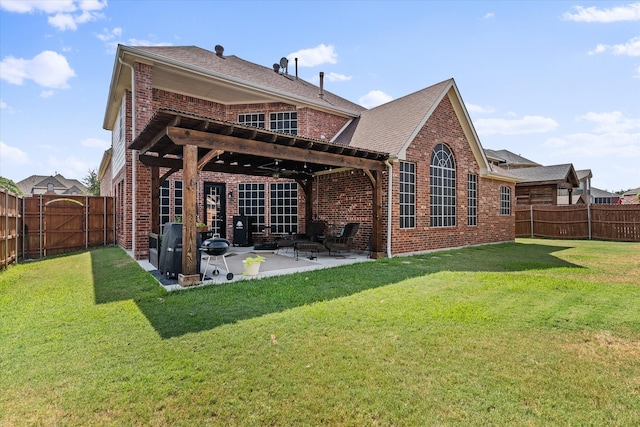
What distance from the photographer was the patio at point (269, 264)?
21.8 feet

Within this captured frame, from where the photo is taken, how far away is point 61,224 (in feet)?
39.7

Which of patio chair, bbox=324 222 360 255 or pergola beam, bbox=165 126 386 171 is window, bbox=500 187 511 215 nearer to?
patio chair, bbox=324 222 360 255

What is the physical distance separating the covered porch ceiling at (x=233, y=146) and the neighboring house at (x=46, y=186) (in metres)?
51.5

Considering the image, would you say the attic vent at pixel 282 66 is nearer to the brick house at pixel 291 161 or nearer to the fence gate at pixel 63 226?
the brick house at pixel 291 161

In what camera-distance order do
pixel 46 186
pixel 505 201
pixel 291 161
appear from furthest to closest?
pixel 46 186 < pixel 505 201 < pixel 291 161

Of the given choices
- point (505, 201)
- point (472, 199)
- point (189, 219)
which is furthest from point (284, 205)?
point (505, 201)

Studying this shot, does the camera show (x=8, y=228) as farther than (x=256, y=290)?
Yes

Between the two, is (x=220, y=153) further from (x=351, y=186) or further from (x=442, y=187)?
(x=442, y=187)

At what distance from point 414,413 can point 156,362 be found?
2.42 metres

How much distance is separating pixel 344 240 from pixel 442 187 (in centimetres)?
460

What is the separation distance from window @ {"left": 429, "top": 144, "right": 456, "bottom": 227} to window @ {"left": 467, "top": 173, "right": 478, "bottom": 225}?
3.53ft

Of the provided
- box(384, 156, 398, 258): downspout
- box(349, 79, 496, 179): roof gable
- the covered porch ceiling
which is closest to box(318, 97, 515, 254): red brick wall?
box(384, 156, 398, 258): downspout

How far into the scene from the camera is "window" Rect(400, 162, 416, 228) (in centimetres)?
1055

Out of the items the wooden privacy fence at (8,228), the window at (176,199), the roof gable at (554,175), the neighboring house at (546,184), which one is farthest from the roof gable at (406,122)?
the wooden privacy fence at (8,228)
